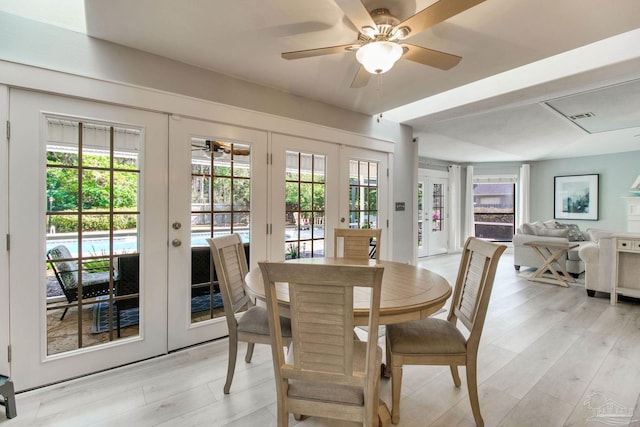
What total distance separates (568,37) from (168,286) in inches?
138


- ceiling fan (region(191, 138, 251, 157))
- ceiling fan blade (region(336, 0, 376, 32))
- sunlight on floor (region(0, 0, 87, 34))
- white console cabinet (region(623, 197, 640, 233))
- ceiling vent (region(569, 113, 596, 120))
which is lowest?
white console cabinet (region(623, 197, 640, 233))

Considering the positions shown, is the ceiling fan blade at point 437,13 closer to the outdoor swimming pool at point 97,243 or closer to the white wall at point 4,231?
the outdoor swimming pool at point 97,243

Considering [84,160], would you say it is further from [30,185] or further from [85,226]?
[85,226]

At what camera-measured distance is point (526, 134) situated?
4895 mm

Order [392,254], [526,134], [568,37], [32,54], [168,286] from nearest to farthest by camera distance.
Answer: [32,54]
[568,37]
[168,286]
[392,254]
[526,134]

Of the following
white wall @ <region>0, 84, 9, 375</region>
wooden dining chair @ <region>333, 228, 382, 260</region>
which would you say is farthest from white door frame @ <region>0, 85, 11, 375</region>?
wooden dining chair @ <region>333, 228, 382, 260</region>

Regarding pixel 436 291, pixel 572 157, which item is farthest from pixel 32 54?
pixel 572 157

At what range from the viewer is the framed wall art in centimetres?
637

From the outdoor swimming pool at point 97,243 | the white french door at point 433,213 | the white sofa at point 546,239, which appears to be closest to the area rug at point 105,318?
the outdoor swimming pool at point 97,243

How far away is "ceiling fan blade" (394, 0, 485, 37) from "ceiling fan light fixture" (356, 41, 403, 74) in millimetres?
107

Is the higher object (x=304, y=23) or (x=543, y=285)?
(x=304, y=23)

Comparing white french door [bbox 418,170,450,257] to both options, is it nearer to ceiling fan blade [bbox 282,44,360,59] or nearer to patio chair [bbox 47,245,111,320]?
ceiling fan blade [bbox 282,44,360,59]

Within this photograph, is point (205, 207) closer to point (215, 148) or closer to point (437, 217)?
point (215, 148)

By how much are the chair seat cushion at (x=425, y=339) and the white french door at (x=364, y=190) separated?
1792 millimetres
